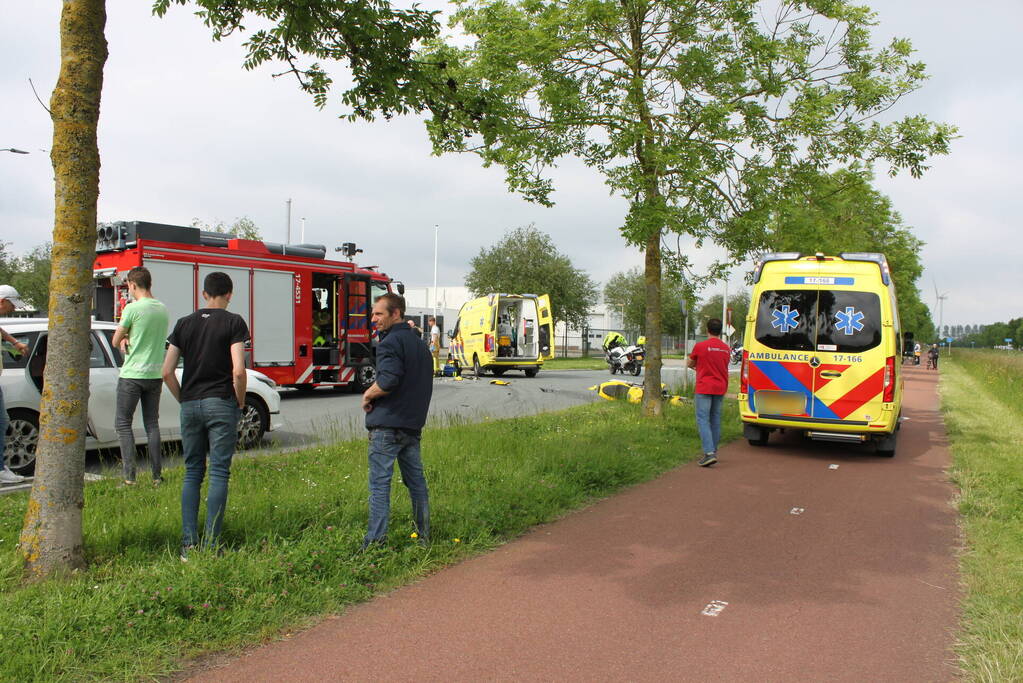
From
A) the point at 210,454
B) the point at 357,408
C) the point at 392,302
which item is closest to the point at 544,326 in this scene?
the point at 357,408

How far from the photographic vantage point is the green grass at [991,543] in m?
3.83

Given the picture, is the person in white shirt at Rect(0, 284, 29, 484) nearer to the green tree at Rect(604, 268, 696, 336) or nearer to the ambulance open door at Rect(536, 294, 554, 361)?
the ambulance open door at Rect(536, 294, 554, 361)

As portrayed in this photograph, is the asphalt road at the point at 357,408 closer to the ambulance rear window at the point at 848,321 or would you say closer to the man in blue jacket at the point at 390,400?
the man in blue jacket at the point at 390,400

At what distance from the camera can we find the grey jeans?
22.4ft

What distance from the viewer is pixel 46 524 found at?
4.32 metres

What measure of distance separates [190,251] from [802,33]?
1078 cm

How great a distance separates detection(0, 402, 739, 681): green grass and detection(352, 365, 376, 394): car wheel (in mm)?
8707

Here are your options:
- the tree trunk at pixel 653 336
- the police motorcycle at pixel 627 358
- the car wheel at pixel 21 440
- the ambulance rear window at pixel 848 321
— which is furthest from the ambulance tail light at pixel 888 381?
the police motorcycle at pixel 627 358

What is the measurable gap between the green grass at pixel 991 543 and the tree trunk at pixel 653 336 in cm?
430

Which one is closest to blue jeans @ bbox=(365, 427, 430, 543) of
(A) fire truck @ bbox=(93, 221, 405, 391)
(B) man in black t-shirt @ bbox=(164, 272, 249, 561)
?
(B) man in black t-shirt @ bbox=(164, 272, 249, 561)

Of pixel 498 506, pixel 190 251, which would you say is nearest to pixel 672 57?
pixel 498 506

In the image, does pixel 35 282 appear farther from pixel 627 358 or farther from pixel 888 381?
pixel 888 381

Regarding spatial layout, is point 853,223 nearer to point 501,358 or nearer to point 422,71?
point 501,358

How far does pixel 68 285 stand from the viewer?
428 cm
